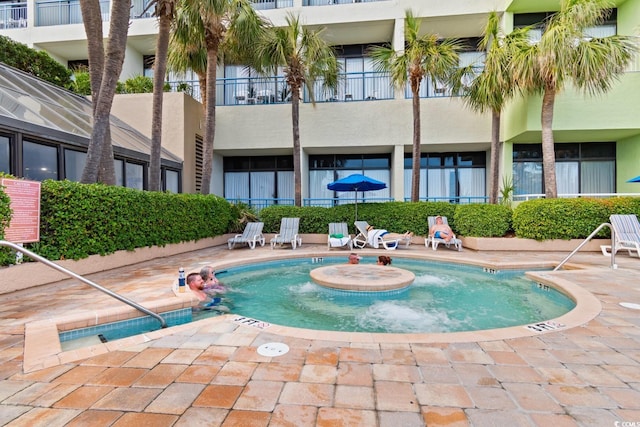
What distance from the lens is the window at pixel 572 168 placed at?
1324cm

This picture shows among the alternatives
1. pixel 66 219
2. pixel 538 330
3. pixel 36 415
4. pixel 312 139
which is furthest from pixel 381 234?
pixel 36 415

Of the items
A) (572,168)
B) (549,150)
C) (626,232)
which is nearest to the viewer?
(626,232)

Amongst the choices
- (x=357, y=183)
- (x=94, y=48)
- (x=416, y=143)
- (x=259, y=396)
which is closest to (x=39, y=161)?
(x=94, y=48)

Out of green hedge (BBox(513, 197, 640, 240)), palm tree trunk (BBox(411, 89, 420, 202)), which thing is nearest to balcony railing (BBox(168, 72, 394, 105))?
palm tree trunk (BBox(411, 89, 420, 202))

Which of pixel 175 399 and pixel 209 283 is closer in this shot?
pixel 175 399

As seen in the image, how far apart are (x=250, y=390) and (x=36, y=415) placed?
1.27 meters

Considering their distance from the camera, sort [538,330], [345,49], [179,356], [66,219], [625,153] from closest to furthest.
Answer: [179,356] → [538,330] → [66,219] → [625,153] → [345,49]

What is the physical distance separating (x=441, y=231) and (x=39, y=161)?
1055 centimetres

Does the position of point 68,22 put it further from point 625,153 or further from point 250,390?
point 625,153

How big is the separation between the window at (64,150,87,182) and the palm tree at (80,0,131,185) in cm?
132

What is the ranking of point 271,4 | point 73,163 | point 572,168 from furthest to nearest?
point 271,4 → point 572,168 → point 73,163

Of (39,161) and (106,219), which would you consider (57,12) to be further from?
(106,219)

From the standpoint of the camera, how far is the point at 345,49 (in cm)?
1548

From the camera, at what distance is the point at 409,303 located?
5.08 metres
